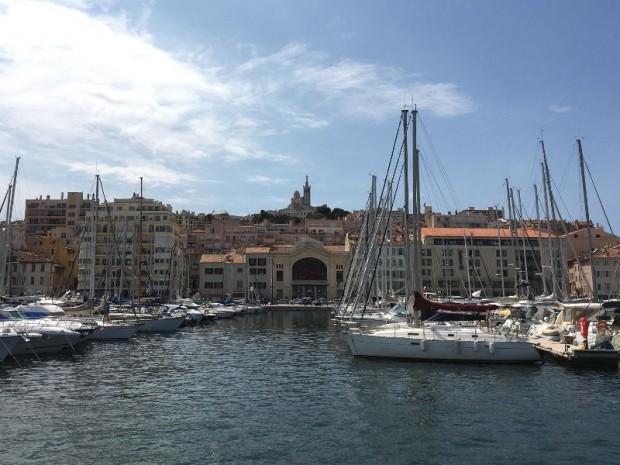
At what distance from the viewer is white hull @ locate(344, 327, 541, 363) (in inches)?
1323

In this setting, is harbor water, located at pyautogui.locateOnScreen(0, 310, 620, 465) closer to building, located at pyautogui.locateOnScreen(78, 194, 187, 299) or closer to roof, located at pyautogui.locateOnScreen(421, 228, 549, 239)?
building, located at pyautogui.locateOnScreen(78, 194, 187, 299)

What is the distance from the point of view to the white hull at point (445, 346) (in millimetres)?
33594

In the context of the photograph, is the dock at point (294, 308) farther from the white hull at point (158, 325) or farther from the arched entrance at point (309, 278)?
the white hull at point (158, 325)

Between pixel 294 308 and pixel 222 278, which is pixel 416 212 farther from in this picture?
pixel 222 278

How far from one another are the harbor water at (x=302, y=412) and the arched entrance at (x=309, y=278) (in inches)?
3680

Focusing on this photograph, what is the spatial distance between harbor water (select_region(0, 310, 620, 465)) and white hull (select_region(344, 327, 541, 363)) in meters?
0.68

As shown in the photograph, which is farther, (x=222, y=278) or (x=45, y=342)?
(x=222, y=278)

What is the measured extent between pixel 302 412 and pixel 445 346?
14192mm

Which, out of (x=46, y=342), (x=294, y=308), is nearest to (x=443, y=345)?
(x=46, y=342)

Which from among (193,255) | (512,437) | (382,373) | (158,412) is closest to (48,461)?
(158,412)

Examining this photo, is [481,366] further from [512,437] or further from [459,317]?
[512,437]

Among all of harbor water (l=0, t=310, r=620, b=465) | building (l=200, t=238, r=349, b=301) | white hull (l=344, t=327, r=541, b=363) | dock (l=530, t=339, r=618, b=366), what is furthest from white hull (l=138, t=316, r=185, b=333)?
building (l=200, t=238, r=349, b=301)

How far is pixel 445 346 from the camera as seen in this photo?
34.0 meters

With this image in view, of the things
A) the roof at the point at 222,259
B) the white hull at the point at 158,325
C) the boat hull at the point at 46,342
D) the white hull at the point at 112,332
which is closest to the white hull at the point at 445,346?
the boat hull at the point at 46,342
